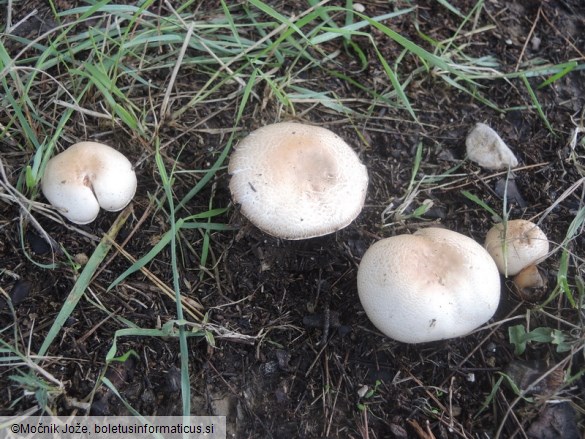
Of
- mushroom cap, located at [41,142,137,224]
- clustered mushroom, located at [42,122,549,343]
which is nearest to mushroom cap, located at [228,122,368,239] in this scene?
clustered mushroom, located at [42,122,549,343]

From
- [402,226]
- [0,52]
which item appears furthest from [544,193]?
[0,52]

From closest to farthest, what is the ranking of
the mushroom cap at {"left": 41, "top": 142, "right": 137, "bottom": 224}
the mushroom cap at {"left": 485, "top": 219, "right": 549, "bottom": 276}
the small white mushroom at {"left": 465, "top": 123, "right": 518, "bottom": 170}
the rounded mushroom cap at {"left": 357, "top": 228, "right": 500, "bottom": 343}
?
the rounded mushroom cap at {"left": 357, "top": 228, "right": 500, "bottom": 343} < the mushroom cap at {"left": 41, "top": 142, "right": 137, "bottom": 224} < the mushroom cap at {"left": 485, "top": 219, "right": 549, "bottom": 276} < the small white mushroom at {"left": 465, "top": 123, "right": 518, "bottom": 170}

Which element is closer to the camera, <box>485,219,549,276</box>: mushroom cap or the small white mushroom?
<box>485,219,549,276</box>: mushroom cap

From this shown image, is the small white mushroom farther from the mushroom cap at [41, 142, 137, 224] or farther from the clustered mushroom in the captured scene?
the mushroom cap at [41, 142, 137, 224]

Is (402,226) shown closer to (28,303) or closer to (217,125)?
(217,125)

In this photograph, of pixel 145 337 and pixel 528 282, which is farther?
pixel 528 282

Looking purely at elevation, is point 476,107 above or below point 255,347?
above

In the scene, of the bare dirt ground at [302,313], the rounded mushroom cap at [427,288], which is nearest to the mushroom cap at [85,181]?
the bare dirt ground at [302,313]
